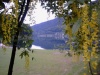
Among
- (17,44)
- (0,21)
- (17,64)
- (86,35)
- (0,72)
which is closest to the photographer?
(86,35)

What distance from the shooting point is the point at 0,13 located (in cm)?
154

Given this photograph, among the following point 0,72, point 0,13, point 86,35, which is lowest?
point 0,72

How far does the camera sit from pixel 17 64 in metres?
9.60

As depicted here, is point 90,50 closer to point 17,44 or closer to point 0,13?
point 0,13

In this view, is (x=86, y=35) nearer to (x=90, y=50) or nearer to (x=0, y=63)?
(x=90, y=50)

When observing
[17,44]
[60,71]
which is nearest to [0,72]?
[60,71]

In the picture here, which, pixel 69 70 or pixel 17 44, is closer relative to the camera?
pixel 17 44

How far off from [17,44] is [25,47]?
0.21 m

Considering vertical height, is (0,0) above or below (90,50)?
above

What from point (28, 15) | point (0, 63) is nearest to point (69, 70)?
point (0, 63)

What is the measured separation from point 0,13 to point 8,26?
18cm

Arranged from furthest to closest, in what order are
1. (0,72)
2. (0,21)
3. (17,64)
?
(17,64) → (0,72) → (0,21)

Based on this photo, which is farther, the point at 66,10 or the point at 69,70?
the point at 69,70

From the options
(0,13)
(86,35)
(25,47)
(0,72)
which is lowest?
(0,72)
